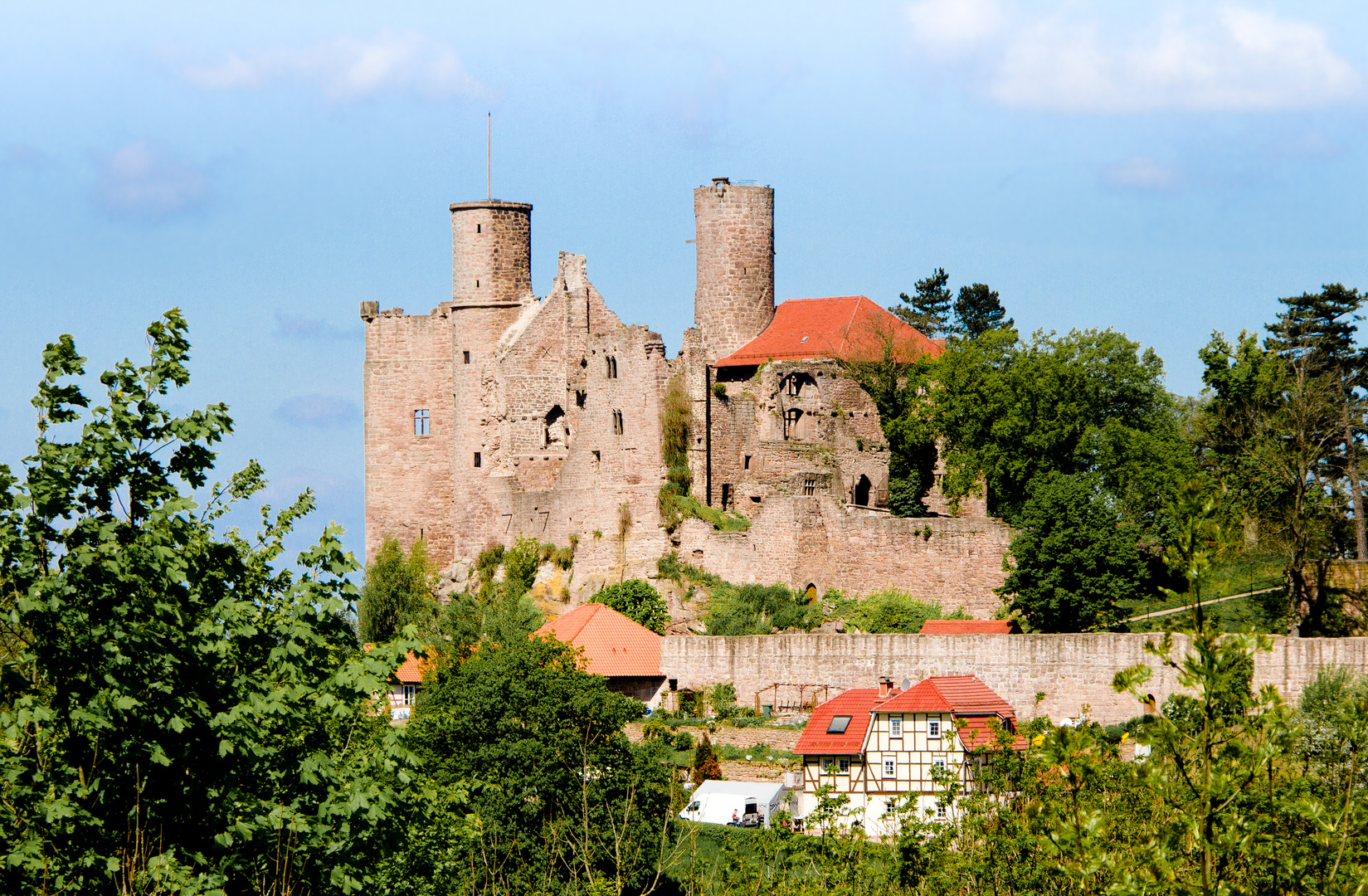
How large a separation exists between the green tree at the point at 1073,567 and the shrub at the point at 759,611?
4631 mm

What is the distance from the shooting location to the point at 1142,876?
32.5 feet

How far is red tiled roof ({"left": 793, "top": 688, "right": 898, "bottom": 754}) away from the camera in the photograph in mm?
32781

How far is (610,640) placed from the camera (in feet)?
130

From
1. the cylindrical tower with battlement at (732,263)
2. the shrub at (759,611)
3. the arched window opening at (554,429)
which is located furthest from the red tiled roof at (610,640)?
the cylindrical tower with battlement at (732,263)

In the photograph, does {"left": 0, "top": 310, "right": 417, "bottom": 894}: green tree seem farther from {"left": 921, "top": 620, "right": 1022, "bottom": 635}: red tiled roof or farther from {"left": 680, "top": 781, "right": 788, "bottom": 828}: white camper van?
{"left": 921, "top": 620, "right": 1022, "bottom": 635}: red tiled roof

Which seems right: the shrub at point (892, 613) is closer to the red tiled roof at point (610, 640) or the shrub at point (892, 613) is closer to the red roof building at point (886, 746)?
the red tiled roof at point (610, 640)

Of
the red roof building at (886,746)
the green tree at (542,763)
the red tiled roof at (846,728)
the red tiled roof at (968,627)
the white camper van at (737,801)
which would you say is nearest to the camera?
the green tree at (542,763)

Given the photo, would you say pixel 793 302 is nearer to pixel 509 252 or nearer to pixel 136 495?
pixel 509 252

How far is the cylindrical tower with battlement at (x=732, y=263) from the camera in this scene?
1865 inches

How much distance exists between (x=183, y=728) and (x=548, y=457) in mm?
36405

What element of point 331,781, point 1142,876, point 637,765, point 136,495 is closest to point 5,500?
point 136,495

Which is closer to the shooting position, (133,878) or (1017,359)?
(133,878)

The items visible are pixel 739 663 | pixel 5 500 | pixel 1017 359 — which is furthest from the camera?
pixel 1017 359

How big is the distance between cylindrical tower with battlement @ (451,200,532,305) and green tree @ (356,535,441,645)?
7176 millimetres
